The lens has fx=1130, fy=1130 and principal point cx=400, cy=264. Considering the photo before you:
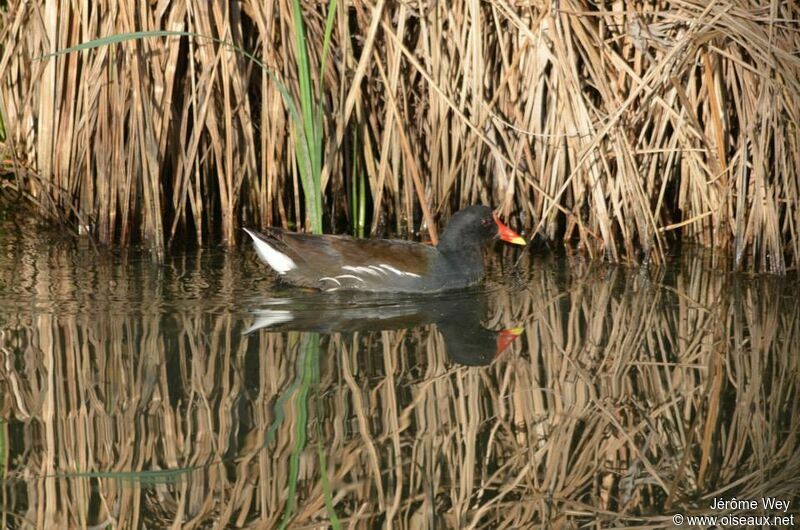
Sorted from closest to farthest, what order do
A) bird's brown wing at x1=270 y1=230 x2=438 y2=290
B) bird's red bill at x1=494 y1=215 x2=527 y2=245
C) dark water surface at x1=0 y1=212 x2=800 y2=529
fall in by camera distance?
dark water surface at x1=0 y1=212 x2=800 y2=529 < bird's brown wing at x1=270 y1=230 x2=438 y2=290 < bird's red bill at x1=494 y1=215 x2=527 y2=245

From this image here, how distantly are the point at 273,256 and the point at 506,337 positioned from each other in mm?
1229

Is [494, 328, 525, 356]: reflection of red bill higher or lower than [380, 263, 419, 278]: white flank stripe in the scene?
lower

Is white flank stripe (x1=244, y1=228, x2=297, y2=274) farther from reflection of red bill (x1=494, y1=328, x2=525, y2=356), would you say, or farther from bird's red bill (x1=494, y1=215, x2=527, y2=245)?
reflection of red bill (x1=494, y1=328, x2=525, y2=356)

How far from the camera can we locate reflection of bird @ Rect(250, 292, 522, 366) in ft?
14.1

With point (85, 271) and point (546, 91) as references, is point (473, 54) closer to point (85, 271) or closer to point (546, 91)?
point (546, 91)

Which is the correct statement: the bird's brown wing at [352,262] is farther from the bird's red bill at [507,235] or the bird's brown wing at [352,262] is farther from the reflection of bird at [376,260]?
the bird's red bill at [507,235]

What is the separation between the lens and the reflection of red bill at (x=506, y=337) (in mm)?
4273

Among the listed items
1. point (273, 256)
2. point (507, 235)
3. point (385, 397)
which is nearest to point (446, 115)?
point (507, 235)

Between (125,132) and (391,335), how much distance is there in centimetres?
187

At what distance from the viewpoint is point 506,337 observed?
14.5ft

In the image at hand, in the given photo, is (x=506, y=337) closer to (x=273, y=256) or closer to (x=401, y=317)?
(x=401, y=317)

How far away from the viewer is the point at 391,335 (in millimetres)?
4426

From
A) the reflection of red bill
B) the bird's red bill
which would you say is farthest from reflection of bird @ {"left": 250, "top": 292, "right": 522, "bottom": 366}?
the bird's red bill

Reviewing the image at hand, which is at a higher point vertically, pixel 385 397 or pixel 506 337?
pixel 506 337
